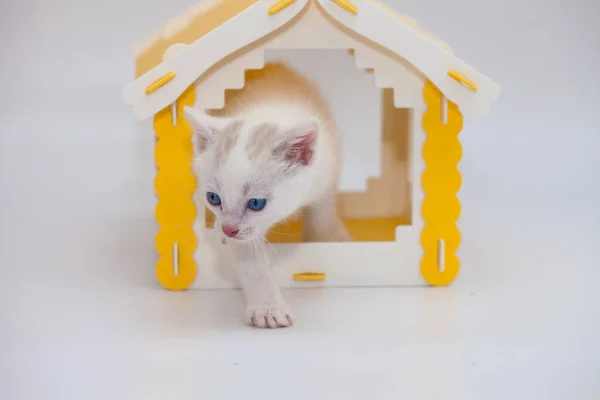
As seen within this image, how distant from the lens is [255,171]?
70.3 inches

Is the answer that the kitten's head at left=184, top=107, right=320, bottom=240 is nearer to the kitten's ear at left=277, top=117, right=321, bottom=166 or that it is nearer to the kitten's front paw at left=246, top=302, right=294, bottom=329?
the kitten's ear at left=277, top=117, right=321, bottom=166

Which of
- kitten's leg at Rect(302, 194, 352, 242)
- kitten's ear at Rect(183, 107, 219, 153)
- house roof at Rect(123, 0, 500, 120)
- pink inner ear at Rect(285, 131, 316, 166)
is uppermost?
house roof at Rect(123, 0, 500, 120)

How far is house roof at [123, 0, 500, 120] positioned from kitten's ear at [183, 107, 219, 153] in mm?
207

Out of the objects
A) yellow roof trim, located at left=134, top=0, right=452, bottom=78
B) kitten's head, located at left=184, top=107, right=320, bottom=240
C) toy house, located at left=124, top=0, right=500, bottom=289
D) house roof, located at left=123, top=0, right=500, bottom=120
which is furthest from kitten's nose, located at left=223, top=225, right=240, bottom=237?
yellow roof trim, located at left=134, top=0, right=452, bottom=78

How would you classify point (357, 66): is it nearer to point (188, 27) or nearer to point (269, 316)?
point (188, 27)

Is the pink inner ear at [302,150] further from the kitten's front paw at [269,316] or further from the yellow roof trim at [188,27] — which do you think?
the yellow roof trim at [188,27]

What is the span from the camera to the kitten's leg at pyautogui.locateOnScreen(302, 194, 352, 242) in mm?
2367

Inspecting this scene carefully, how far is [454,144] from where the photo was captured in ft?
7.26

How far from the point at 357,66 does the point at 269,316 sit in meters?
0.75

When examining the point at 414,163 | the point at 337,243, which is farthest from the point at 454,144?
the point at 337,243

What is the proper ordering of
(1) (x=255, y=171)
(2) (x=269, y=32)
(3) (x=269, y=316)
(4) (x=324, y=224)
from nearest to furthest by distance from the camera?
(1) (x=255, y=171)
(3) (x=269, y=316)
(2) (x=269, y=32)
(4) (x=324, y=224)

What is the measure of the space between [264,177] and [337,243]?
49 cm

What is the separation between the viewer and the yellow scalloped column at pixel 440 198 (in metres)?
Answer: 2.21

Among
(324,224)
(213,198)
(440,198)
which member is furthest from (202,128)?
(440,198)
